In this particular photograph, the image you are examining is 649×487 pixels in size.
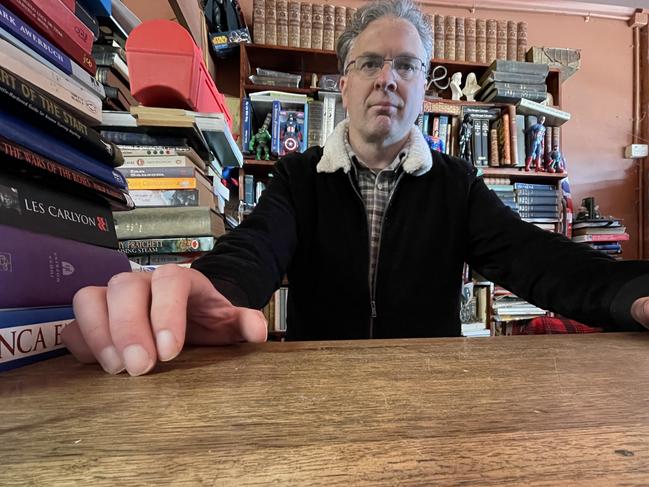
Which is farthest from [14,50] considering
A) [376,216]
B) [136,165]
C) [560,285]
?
[560,285]

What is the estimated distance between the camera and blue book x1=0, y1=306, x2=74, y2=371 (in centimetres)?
30

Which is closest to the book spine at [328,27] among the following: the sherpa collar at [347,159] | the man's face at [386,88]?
the man's face at [386,88]

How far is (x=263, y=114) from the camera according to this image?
196 centimetres

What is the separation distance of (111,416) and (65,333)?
133 millimetres

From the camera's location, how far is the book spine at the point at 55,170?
354 mm

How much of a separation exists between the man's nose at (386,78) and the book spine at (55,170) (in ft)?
2.04

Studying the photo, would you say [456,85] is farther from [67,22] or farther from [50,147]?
[50,147]

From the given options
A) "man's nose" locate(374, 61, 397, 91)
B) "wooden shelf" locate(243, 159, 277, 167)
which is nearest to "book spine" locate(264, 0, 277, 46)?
"wooden shelf" locate(243, 159, 277, 167)

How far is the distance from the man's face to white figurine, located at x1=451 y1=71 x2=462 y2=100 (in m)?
1.26

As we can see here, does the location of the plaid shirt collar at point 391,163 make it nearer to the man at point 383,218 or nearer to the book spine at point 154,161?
the man at point 383,218

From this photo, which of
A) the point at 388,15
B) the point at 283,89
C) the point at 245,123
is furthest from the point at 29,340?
the point at 283,89

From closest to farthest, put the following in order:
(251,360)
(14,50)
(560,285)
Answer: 1. (251,360)
2. (14,50)
3. (560,285)

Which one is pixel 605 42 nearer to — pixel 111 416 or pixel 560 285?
pixel 560 285

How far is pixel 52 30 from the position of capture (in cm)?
48
